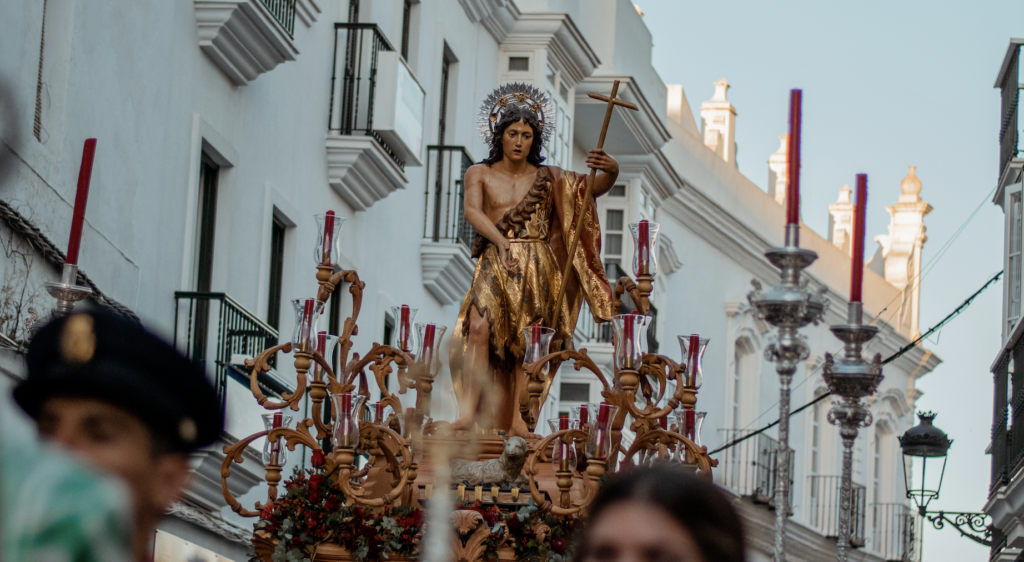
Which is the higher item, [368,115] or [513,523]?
[368,115]

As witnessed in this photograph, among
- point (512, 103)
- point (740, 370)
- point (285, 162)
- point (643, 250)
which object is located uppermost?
point (740, 370)

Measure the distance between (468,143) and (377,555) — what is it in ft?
34.8

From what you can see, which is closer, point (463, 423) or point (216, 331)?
point (463, 423)

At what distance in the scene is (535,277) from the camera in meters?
8.12

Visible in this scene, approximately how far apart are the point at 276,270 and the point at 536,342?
249 inches

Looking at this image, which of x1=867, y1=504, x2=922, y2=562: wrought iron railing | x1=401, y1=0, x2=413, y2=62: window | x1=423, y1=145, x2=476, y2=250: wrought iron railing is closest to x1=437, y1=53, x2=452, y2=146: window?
x1=423, y1=145, x2=476, y2=250: wrought iron railing

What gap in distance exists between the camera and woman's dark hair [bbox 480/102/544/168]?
26.9 ft

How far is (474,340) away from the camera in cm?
803

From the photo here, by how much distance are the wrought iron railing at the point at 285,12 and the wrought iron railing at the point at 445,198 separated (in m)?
3.83

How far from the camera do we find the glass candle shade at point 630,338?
704cm

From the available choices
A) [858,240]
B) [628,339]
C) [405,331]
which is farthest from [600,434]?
[858,240]

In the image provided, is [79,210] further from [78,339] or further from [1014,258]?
[1014,258]

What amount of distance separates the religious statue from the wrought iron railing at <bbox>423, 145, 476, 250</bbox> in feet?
25.3

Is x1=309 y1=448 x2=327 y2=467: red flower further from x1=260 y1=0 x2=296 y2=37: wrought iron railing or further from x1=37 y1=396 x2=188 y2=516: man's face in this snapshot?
x1=37 y1=396 x2=188 y2=516: man's face
